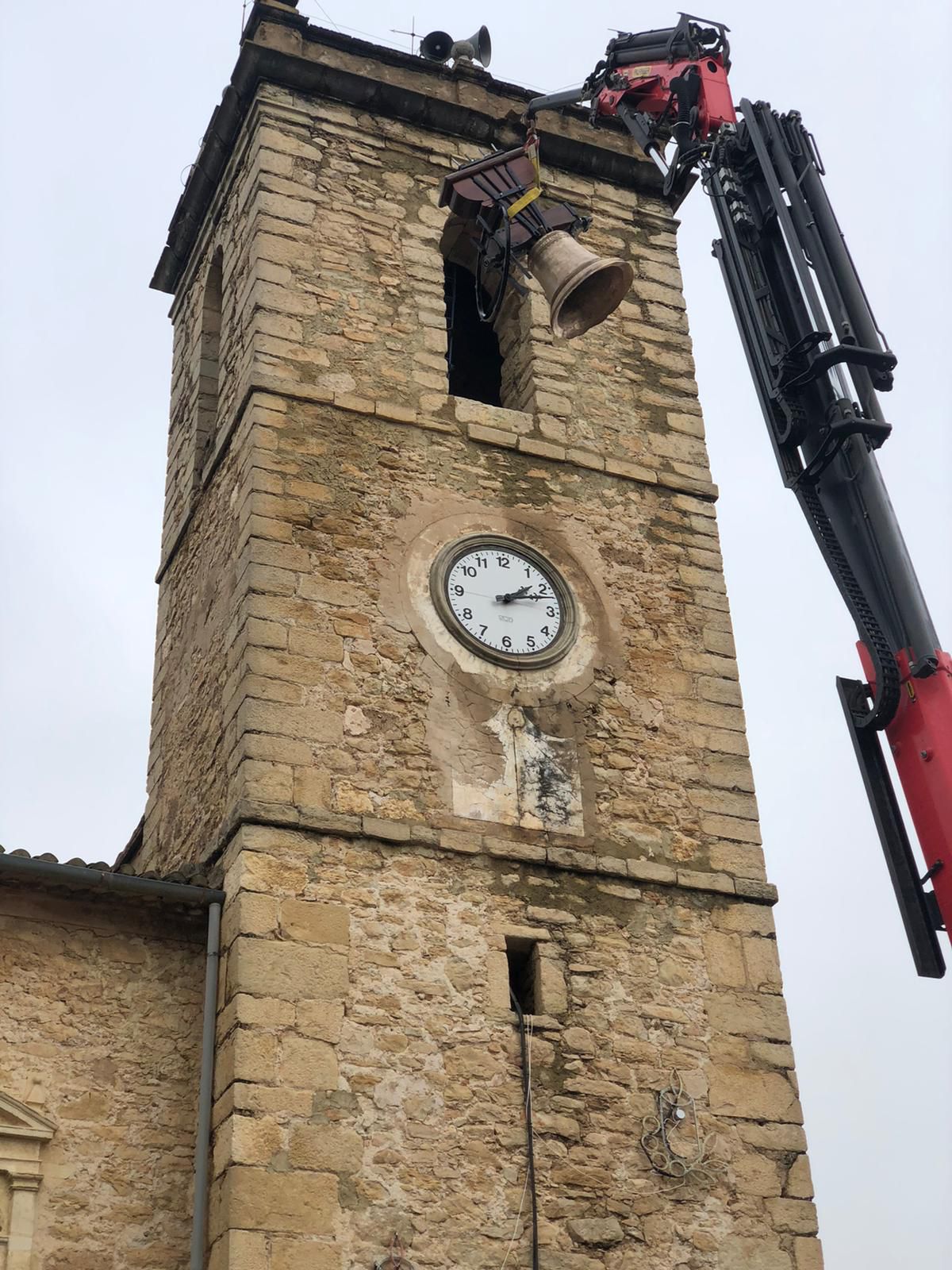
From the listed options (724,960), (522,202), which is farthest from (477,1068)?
(522,202)

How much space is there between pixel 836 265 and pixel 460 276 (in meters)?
3.46

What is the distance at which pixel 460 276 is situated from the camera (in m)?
11.9

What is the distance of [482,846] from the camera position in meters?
8.48

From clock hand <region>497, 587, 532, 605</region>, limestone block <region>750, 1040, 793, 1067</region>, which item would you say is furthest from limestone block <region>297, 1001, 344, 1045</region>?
clock hand <region>497, 587, 532, 605</region>

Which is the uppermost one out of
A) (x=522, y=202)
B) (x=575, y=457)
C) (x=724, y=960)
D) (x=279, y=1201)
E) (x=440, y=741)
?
(x=522, y=202)

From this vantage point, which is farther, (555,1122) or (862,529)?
(862,529)

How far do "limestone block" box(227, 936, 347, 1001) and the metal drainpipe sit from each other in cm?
10

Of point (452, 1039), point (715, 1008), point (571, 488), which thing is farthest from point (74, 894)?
point (571, 488)

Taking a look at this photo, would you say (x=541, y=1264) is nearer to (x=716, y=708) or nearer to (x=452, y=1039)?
(x=452, y=1039)

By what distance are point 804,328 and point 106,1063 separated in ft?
16.8

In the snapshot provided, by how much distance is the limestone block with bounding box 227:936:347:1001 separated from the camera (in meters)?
7.64

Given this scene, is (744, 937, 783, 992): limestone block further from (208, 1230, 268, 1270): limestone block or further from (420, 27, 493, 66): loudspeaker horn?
(420, 27, 493, 66): loudspeaker horn

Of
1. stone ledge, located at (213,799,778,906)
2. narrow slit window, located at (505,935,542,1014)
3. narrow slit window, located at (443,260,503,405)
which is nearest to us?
stone ledge, located at (213,799,778,906)

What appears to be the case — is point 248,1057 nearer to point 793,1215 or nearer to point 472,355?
point 793,1215
